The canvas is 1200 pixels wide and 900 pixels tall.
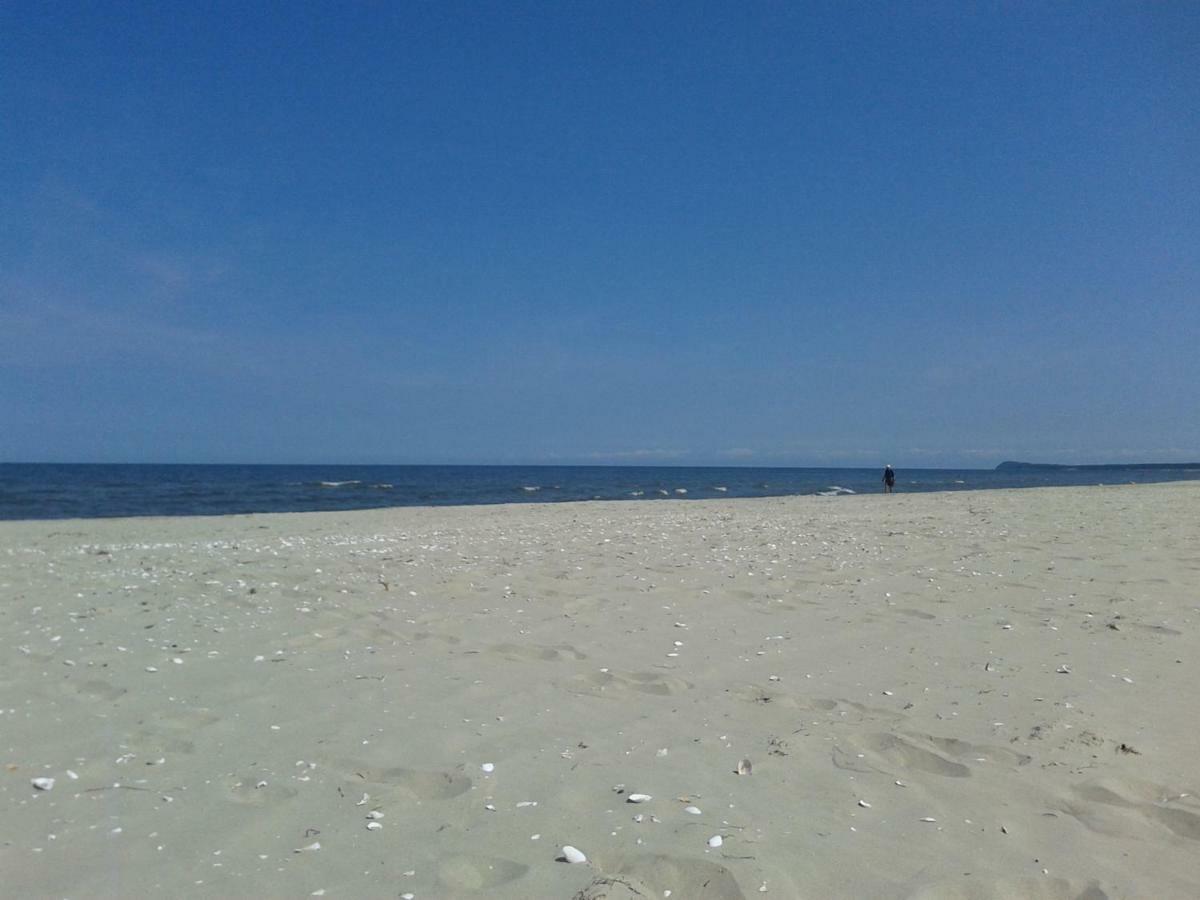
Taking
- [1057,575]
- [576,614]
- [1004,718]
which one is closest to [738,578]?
[576,614]

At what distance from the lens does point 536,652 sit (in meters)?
6.26

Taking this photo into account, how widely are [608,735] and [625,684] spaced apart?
0.98 m

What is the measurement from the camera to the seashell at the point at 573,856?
10.2 feet

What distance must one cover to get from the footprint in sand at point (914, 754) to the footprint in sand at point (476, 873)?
1.86m

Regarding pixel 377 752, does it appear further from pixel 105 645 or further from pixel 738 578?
pixel 738 578

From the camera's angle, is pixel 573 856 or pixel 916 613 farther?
pixel 916 613

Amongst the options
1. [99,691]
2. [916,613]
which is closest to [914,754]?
[916,613]

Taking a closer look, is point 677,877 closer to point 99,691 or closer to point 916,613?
point 99,691

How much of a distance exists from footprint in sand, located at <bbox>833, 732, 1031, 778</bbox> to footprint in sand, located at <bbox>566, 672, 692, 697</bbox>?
1349mm

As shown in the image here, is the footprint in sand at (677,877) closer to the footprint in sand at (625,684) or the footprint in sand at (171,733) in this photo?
the footprint in sand at (625,684)

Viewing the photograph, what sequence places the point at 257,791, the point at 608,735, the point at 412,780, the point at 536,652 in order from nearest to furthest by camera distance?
1. the point at 257,791
2. the point at 412,780
3. the point at 608,735
4. the point at 536,652

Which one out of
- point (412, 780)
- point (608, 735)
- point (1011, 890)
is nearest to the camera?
point (1011, 890)

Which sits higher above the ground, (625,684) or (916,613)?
(916,613)

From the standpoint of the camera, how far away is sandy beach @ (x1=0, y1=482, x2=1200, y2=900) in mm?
3068
